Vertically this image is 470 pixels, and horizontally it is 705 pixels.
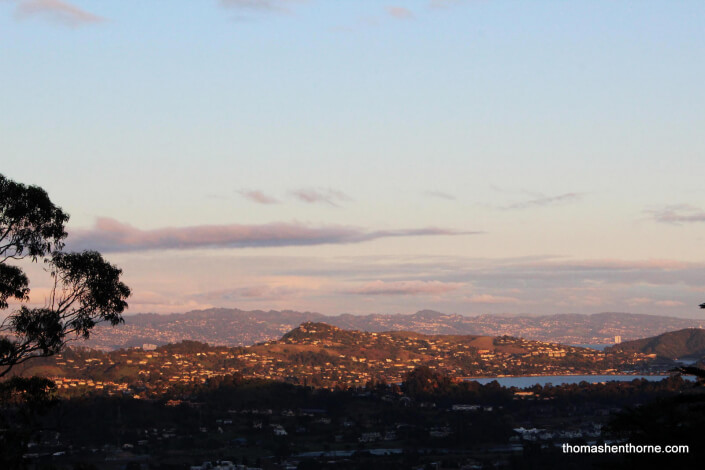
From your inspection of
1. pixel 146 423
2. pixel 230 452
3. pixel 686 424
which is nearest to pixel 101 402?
pixel 146 423

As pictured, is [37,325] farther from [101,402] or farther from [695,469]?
[101,402]

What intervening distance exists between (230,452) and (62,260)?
9776cm

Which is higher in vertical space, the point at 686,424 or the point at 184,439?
the point at 686,424

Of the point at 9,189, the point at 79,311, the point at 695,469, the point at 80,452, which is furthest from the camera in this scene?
the point at 80,452

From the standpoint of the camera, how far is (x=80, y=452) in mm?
129000

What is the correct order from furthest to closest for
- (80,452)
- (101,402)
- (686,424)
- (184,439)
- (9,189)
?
(101,402) → (184,439) → (80,452) → (9,189) → (686,424)

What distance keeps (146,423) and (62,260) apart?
4433 inches

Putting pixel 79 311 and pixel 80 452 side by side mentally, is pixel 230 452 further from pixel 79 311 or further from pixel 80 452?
pixel 79 311

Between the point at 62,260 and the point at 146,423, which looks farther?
the point at 146,423

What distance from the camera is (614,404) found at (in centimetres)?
18075

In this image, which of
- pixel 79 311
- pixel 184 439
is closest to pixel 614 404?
pixel 184 439

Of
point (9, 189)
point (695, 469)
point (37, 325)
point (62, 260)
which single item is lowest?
point (695, 469)

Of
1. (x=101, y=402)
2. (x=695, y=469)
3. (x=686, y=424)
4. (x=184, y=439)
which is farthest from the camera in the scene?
(x=101, y=402)

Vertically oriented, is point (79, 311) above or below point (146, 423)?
above
